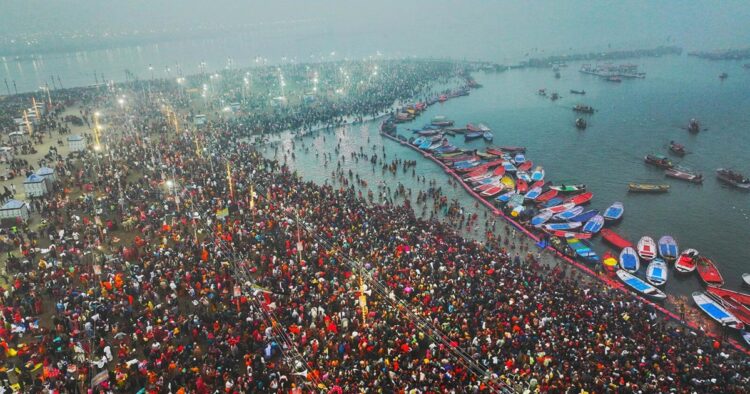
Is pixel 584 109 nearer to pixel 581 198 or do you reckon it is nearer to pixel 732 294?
pixel 581 198

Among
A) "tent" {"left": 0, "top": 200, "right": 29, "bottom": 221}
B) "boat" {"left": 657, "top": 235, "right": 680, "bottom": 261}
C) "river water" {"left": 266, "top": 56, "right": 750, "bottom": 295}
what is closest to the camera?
"boat" {"left": 657, "top": 235, "right": 680, "bottom": 261}

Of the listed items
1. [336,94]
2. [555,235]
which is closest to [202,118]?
[336,94]

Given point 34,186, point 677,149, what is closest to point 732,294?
point 677,149

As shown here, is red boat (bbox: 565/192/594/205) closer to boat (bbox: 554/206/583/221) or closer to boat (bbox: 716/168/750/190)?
boat (bbox: 554/206/583/221)

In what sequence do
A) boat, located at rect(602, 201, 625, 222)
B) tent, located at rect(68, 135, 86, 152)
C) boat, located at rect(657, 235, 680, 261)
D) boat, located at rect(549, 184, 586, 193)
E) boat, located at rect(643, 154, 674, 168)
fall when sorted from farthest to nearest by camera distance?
1. tent, located at rect(68, 135, 86, 152)
2. boat, located at rect(643, 154, 674, 168)
3. boat, located at rect(549, 184, 586, 193)
4. boat, located at rect(602, 201, 625, 222)
5. boat, located at rect(657, 235, 680, 261)

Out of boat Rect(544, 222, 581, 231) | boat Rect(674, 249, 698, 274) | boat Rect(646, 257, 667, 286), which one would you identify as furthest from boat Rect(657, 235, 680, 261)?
boat Rect(544, 222, 581, 231)

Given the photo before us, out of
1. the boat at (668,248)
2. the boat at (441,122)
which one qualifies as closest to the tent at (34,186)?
the boat at (668,248)

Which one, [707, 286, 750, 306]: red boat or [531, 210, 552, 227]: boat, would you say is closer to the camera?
[707, 286, 750, 306]: red boat
